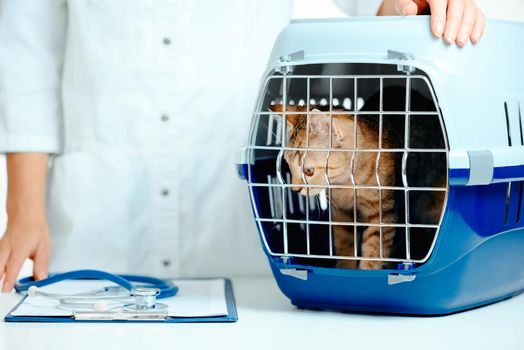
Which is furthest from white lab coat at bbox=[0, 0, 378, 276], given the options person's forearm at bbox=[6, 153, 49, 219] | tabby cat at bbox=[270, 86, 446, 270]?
tabby cat at bbox=[270, 86, 446, 270]

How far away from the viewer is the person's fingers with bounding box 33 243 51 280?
4.12ft

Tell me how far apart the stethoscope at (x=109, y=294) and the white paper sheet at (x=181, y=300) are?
0.01 metres

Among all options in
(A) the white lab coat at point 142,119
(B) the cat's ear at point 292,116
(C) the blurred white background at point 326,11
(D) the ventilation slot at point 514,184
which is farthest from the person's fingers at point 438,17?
(C) the blurred white background at point 326,11

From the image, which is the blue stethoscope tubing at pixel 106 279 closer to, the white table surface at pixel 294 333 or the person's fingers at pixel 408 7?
the white table surface at pixel 294 333

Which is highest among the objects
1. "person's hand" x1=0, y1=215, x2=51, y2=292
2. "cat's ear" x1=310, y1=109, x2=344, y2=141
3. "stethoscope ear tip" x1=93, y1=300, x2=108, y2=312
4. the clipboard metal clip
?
"cat's ear" x1=310, y1=109, x2=344, y2=141

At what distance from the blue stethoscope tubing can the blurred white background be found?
28.8 inches

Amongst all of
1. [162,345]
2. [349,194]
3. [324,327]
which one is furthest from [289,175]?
[162,345]

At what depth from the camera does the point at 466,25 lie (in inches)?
37.7

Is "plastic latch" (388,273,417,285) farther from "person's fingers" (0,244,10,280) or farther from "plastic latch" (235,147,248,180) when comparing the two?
"person's fingers" (0,244,10,280)

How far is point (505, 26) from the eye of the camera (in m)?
1.01

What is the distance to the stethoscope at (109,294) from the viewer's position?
997mm

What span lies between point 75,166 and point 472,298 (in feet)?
2.32

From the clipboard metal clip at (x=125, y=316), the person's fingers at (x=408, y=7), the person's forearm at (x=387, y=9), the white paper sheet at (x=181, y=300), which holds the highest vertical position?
the person's forearm at (x=387, y=9)

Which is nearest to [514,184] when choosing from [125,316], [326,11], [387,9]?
[387,9]
